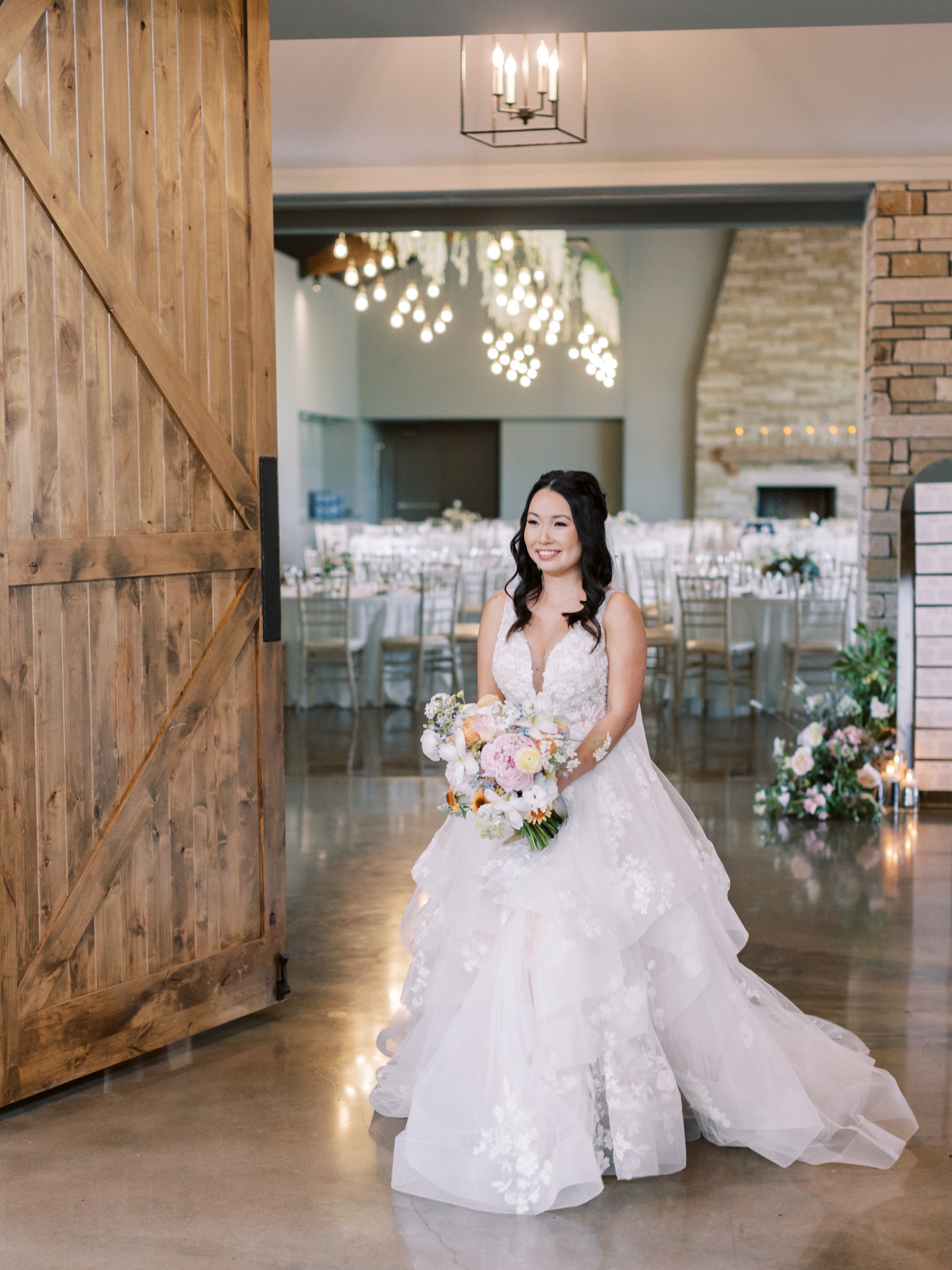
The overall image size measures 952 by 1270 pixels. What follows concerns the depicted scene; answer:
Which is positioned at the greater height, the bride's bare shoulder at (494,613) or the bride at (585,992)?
the bride's bare shoulder at (494,613)

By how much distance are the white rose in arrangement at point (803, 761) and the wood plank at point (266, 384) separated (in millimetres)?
3375

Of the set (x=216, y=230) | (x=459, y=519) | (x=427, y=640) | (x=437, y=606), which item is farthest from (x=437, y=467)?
(x=216, y=230)

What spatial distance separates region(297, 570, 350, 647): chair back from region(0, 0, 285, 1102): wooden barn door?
17.8 feet

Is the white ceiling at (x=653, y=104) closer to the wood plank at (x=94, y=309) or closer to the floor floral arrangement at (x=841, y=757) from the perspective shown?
the wood plank at (x=94, y=309)

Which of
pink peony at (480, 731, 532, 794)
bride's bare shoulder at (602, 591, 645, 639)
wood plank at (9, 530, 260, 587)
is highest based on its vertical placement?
wood plank at (9, 530, 260, 587)

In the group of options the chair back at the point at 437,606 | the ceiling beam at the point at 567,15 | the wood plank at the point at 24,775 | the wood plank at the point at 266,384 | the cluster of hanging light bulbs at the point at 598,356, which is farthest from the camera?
the cluster of hanging light bulbs at the point at 598,356

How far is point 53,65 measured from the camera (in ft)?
11.1

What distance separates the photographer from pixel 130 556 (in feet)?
11.9

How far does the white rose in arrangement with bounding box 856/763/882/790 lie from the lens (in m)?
6.71

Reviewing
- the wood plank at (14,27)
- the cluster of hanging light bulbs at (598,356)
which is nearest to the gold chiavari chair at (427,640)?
the cluster of hanging light bulbs at (598,356)

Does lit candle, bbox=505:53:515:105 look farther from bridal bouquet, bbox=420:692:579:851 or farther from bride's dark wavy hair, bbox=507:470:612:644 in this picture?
bridal bouquet, bbox=420:692:579:851

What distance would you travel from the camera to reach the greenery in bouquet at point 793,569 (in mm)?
10242

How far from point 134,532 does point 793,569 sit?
302 inches

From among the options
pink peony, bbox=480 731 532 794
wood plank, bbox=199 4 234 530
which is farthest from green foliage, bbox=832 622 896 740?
pink peony, bbox=480 731 532 794
